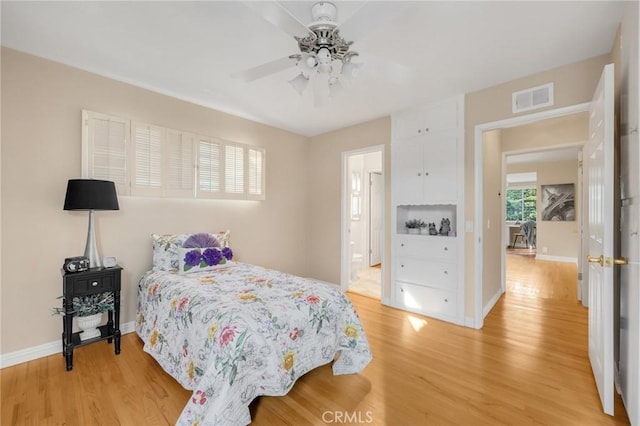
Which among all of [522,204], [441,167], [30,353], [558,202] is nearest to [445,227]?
[441,167]

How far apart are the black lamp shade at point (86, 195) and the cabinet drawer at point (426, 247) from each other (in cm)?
323

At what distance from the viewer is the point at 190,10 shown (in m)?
1.92

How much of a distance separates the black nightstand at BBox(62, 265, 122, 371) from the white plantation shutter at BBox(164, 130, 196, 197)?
1049 mm

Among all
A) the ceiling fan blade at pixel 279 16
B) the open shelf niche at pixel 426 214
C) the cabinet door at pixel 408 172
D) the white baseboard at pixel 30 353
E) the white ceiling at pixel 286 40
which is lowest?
the white baseboard at pixel 30 353

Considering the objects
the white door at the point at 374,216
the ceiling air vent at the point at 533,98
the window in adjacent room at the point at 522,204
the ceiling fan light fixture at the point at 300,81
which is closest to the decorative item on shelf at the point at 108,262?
the ceiling fan light fixture at the point at 300,81

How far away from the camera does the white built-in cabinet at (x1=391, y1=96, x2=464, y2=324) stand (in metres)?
3.31

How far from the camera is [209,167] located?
142 inches

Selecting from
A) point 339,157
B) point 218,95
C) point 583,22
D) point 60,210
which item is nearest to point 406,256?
point 339,157

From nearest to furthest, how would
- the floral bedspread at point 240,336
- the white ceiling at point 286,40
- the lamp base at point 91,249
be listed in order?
1. the floral bedspread at point 240,336
2. the white ceiling at point 286,40
3. the lamp base at point 91,249

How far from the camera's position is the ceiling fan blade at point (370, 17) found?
1283 mm

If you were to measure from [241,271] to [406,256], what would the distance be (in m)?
2.10

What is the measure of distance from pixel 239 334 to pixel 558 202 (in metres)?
8.47

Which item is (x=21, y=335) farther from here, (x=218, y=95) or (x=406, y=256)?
(x=406, y=256)

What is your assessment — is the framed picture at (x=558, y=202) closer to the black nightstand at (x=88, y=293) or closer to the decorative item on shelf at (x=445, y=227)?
the decorative item on shelf at (x=445, y=227)
